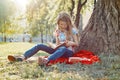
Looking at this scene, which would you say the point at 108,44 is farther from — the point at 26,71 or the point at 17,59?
the point at 26,71

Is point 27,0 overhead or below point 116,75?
overhead

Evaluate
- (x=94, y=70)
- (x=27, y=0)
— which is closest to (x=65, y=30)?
(x=94, y=70)

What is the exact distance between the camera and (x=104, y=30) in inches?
361

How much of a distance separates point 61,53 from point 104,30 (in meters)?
2.15

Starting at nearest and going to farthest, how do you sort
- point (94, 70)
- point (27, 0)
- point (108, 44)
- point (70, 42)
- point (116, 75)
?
point (116, 75), point (94, 70), point (70, 42), point (108, 44), point (27, 0)

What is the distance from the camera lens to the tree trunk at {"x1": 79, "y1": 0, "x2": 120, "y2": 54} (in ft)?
29.5

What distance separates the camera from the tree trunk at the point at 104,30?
898 cm

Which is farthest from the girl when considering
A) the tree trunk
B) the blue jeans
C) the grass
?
the tree trunk

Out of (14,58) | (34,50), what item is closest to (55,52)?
(34,50)

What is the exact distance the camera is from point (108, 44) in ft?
29.4

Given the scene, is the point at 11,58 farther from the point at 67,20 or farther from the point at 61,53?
the point at 67,20

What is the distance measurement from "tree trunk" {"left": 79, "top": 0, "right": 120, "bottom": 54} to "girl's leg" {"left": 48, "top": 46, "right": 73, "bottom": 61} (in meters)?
1.52

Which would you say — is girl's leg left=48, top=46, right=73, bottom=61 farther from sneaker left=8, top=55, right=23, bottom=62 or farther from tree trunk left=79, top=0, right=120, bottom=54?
tree trunk left=79, top=0, right=120, bottom=54

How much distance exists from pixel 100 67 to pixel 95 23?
2.80 metres
